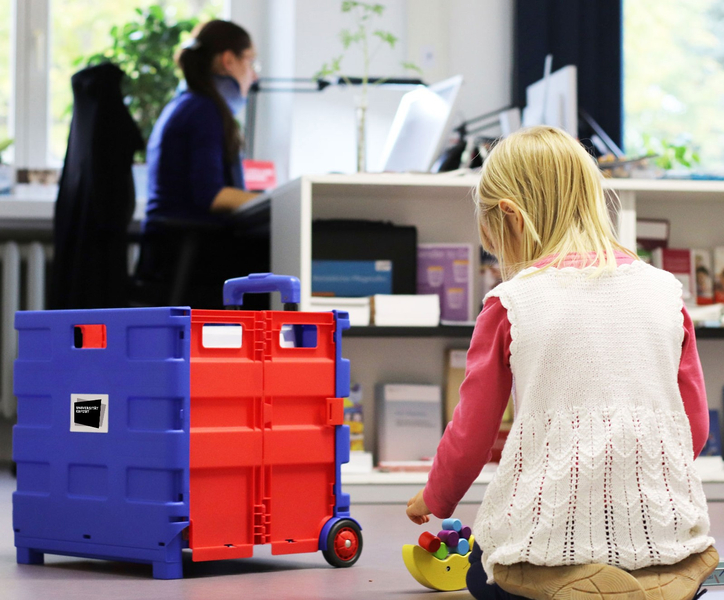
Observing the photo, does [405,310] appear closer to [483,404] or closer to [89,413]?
[89,413]

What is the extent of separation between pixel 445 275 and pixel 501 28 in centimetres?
138

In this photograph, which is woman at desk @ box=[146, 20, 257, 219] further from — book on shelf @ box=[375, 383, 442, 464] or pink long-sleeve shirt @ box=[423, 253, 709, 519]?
pink long-sleeve shirt @ box=[423, 253, 709, 519]

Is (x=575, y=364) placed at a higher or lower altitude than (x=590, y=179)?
lower

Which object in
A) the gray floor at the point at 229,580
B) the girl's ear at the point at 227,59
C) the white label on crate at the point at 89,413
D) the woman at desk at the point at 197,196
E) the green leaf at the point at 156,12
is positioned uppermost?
the green leaf at the point at 156,12

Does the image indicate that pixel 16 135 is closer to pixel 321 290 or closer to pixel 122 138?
pixel 122 138

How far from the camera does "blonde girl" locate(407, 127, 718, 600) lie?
1.15 meters

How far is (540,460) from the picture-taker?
1176mm

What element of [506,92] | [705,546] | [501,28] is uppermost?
[501,28]

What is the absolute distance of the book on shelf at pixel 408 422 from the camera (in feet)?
8.72

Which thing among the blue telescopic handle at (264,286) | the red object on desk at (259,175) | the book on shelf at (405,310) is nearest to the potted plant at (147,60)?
the red object on desk at (259,175)

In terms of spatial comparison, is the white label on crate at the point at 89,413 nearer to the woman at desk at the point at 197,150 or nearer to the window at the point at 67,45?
the woman at desk at the point at 197,150

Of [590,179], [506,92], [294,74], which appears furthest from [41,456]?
Answer: [506,92]

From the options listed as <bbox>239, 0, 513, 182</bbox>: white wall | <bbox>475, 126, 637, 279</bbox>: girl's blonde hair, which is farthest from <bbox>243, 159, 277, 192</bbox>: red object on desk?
<bbox>475, 126, 637, 279</bbox>: girl's blonde hair

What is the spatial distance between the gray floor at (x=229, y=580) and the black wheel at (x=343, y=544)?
2 centimetres
